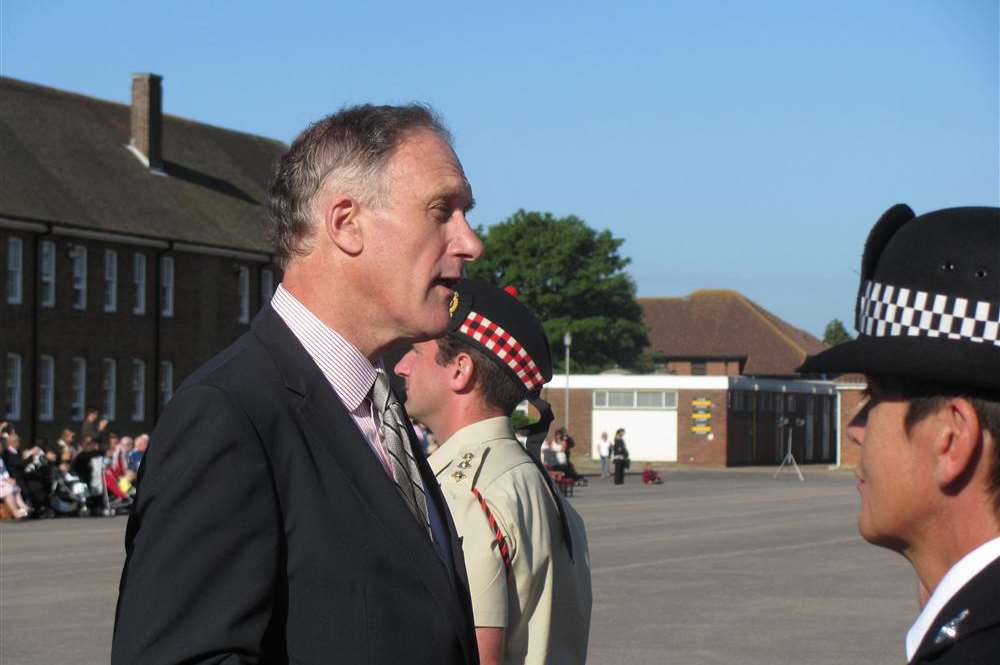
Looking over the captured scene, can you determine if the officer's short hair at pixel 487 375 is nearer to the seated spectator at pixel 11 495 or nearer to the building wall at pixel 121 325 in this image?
the seated spectator at pixel 11 495

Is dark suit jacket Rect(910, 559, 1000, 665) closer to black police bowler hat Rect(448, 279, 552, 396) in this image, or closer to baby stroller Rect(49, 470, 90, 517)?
black police bowler hat Rect(448, 279, 552, 396)

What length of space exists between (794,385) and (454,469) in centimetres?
8059

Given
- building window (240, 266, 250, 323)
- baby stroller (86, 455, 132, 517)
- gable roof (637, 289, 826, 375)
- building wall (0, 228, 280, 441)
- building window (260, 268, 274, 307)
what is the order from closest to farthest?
baby stroller (86, 455, 132, 517)
building wall (0, 228, 280, 441)
building window (240, 266, 250, 323)
building window (260, 268, 274, 307)
gable roof (637, 289, 826, 375)

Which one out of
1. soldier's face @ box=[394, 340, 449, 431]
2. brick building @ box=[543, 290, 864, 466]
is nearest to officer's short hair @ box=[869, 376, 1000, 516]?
soldier's face @ box=[394, 340, 449, 431]

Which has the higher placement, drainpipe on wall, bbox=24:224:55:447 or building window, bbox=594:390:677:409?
drainpipe on wall, bbox=24:224:55:447

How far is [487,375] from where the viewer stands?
14.6ft

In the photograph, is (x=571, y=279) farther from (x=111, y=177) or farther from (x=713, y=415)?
(x=111, y=177)

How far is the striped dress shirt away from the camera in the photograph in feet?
9.77

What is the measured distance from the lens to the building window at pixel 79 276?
184 ft

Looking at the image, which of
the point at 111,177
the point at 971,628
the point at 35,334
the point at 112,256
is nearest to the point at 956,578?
the point at 971,628

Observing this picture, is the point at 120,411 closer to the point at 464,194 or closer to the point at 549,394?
the point at 549,394

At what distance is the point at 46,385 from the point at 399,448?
53.5 m

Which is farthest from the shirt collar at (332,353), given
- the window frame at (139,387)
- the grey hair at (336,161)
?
the window frame at (139,387)

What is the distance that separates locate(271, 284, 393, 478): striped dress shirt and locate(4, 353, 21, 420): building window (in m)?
51.9
